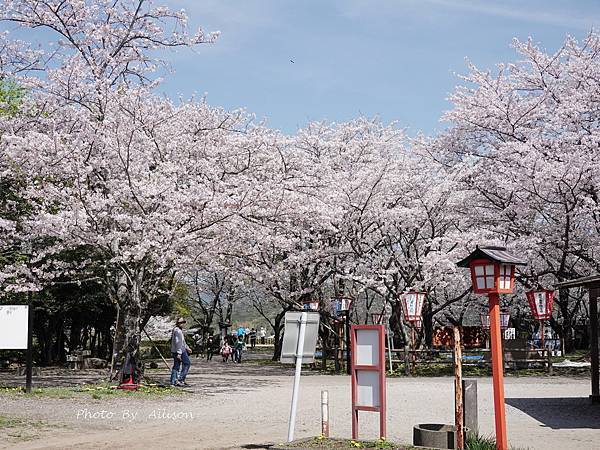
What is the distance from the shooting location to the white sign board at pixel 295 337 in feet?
27.3

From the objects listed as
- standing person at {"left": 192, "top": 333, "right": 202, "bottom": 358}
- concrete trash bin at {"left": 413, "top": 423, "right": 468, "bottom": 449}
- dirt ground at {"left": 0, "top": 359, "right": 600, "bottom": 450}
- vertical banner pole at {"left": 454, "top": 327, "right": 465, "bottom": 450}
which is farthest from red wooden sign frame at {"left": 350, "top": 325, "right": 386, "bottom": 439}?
standing person at {"left": 192, "top": 333, "right": 202, "bottom": 358}

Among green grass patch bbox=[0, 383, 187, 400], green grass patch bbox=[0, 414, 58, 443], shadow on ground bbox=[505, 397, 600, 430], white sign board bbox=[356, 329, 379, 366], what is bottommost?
green grass patch bbox=[0, 414, 58, 443]

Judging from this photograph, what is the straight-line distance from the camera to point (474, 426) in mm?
7695

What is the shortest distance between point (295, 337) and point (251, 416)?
11.3 ft

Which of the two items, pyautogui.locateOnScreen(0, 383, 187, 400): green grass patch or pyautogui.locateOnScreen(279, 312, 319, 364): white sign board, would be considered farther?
pyautogui.locateOnScreen(0, 383, 187, 400): green grass patch

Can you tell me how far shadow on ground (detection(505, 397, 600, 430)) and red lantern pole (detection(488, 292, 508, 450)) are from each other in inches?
122

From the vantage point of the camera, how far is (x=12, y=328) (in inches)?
502

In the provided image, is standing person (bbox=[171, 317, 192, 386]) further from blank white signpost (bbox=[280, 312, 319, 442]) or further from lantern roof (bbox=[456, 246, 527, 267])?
lantern roof (bbox=[456, 246, 527, 267])

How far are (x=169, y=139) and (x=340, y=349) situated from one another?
31.0 feet

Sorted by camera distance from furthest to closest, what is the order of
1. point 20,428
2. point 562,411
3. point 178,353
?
point 178,353 < point 562,411 < point 20,428

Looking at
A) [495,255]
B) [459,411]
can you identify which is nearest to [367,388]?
[459,411]

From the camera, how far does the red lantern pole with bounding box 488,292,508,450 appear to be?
23.3 ft

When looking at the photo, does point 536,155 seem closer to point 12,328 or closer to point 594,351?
point 594,351

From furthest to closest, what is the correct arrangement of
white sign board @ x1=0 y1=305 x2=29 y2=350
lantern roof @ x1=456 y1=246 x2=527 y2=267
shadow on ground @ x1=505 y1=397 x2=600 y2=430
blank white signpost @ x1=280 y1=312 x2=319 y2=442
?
white sign board @ x1=0 y1=305 x2=29 y2=350 → shadow on ground @ x1=505 y1=397 x2=600 y2=430 → blank white signpost @ x1=280 y1=312 x2=319 y2=442 → lantern roof @ x1=456 y1=246 x2=527 y2=267
